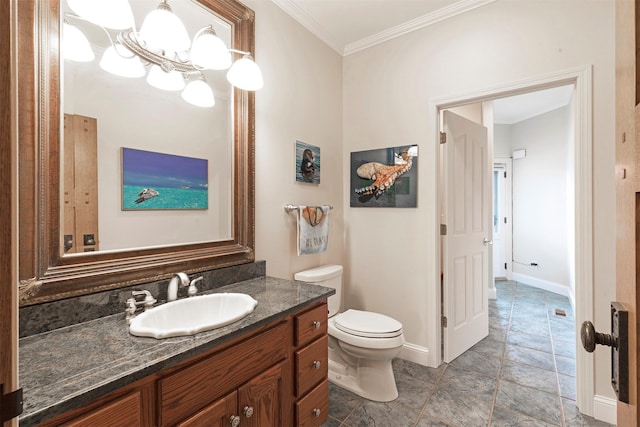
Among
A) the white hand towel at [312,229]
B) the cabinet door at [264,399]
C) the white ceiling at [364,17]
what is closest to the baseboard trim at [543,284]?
the white hand towel at [312,229]

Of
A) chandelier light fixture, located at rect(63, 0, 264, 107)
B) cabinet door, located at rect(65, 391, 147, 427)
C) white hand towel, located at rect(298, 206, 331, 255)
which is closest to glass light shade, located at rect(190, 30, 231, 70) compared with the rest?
chandelier light fixture, located at rect(63, 0, 264, 107)

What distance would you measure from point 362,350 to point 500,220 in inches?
169

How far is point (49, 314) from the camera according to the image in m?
1.06

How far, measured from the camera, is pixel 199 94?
162 centimetres

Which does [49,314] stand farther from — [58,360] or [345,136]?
[345,136]

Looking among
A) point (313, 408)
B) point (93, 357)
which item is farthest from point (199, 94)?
point (313, 408)

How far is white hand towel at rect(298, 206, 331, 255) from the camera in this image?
211cm

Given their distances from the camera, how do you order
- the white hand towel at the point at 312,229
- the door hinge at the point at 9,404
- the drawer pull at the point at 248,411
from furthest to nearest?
the white hand towel at the point at 312,229
the drawer pull at the point at 248,411
the door hinge at the point at 9,404

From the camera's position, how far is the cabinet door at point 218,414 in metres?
0.97

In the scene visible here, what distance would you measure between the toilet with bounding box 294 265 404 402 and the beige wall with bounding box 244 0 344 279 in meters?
0.34

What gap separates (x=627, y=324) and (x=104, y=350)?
51.2 inches

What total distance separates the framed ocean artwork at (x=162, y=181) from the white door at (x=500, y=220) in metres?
4.97

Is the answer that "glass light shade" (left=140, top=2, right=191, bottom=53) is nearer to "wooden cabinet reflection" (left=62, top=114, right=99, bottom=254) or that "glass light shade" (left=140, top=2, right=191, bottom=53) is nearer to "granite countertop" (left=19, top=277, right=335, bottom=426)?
"wooden cabinet reflection" (left=62, top=114, right=99, bottom=254)

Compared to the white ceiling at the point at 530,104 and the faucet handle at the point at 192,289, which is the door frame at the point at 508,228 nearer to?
the white ceiling at the point at 530,104
